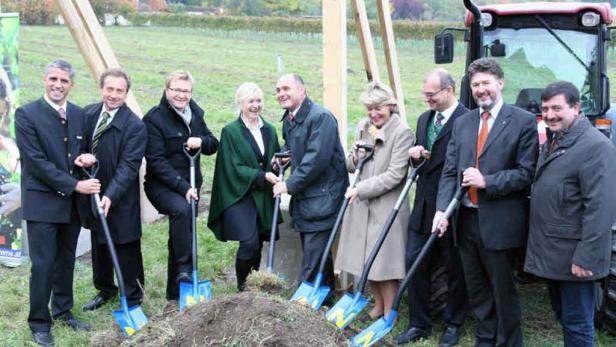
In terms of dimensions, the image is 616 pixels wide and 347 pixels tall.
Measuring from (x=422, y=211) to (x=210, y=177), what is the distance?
5.90 meters

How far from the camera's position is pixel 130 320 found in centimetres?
508

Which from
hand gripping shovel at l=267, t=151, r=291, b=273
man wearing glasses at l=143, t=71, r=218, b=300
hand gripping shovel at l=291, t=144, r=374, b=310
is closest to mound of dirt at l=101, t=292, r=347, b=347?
hand gripping shovel at l=291, t=144, r=374, b=310

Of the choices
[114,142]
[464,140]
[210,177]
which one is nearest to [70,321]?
[114,142]

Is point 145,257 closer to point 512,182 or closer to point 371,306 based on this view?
point 371,306

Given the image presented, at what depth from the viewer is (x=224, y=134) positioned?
5.77 meters

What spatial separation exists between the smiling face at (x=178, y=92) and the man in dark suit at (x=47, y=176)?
69 cm

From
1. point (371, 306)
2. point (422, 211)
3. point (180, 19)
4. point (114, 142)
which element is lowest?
point (371, 306)

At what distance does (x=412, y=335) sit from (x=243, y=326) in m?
1.52

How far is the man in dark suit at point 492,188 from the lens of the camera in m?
4.49

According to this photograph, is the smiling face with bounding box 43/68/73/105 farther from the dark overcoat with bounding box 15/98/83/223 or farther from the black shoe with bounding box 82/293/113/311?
the black shoe with bounding box 82/293/113/311

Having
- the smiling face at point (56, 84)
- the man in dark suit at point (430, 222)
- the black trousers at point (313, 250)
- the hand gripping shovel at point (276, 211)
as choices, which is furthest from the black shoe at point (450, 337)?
the smiling face at point (56, 84)

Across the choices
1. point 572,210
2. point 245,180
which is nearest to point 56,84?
point 245,180

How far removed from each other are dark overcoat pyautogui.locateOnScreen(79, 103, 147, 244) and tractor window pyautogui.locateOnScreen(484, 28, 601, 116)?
334 cm

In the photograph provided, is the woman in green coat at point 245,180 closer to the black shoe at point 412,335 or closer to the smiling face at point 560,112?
the black shoe at point 412,335
